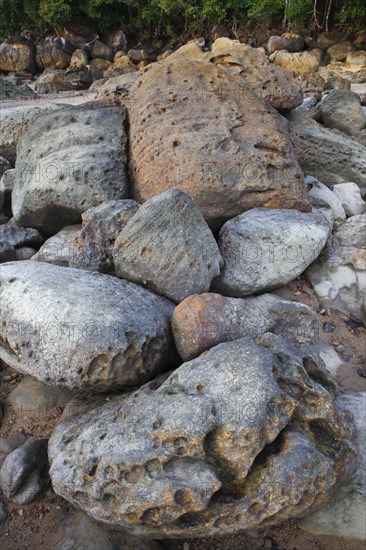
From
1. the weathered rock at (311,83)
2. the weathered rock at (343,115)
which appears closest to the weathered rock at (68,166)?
the weathered rock at (343,115)

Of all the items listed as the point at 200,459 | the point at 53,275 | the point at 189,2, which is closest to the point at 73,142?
the point at 53,275

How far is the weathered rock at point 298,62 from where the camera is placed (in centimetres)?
1552

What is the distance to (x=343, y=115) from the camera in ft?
20.8

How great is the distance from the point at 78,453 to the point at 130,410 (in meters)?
0.30

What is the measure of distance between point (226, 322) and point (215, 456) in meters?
0.85

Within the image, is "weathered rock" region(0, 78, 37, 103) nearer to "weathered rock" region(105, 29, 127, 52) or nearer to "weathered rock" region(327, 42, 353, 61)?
"weathered rock" region(105, 29, 127, 52)

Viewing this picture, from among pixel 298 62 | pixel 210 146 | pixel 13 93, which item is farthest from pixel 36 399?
pixel 298 62

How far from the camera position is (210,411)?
6.76 ft

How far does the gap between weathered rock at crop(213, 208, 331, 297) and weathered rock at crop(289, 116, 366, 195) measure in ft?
5.50

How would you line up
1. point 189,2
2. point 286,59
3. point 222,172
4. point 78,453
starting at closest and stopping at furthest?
1. point 78,453
2. point 222,172
3. point 286,59
4. point 189,2

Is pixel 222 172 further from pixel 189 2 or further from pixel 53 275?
pixel 189 2

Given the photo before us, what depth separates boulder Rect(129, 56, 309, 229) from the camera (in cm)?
383

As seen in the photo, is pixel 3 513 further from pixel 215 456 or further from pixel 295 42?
pixel 295 42

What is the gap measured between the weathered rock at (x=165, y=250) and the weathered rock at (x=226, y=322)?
307 millimetres
